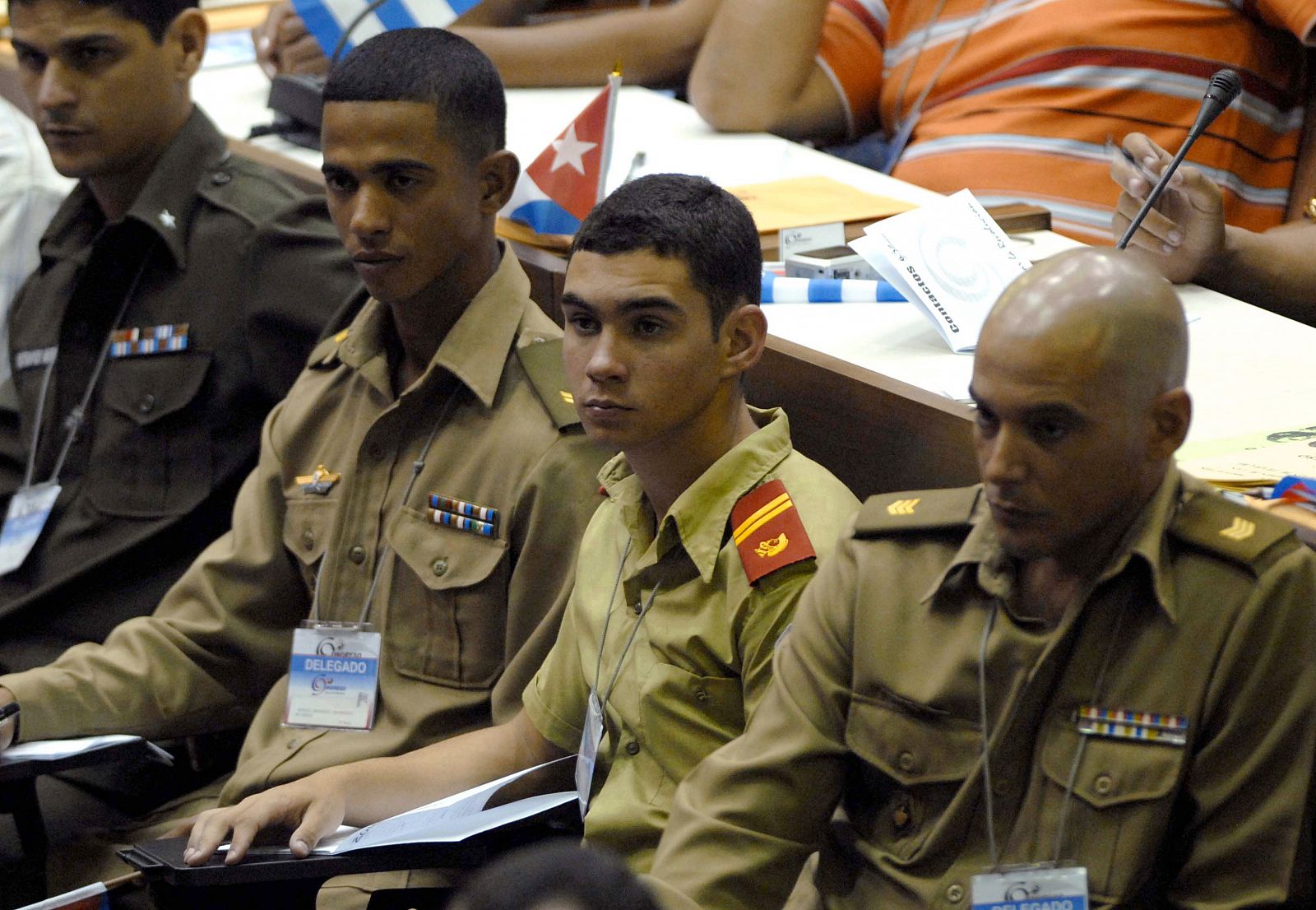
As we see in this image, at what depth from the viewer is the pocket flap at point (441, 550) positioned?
185 centimetres

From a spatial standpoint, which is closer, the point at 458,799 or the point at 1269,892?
the point at 1269,892

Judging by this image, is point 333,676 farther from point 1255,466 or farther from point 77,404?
point 1255,466

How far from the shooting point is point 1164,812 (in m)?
1.20

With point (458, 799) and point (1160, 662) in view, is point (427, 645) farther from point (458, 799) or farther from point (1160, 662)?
point (1160, 662)

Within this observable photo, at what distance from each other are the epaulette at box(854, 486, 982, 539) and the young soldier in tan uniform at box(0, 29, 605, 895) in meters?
0.53

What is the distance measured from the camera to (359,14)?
2922 mm

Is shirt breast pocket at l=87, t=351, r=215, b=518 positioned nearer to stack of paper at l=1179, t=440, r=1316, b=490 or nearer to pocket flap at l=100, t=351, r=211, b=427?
pocket flap at l=100, t=351, r=211, b=427

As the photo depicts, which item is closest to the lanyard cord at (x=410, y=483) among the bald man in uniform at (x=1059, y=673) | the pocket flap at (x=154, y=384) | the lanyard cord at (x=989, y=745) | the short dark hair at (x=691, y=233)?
the short dark hair at (x=691, y=233)

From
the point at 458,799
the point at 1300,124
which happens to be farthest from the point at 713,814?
the point at 1300,124

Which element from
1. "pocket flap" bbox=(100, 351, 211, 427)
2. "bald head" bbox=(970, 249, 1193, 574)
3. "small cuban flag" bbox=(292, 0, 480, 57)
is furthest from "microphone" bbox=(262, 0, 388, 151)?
"bald head" bbox=(970, 249, 1193, 574)

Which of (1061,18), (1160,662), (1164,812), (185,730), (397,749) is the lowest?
(185,730)

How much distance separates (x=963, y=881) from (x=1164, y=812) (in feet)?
0.55

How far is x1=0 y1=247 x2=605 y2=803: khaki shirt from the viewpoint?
6.06 feet

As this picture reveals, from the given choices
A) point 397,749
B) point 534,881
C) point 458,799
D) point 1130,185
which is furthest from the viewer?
point 1130,185
